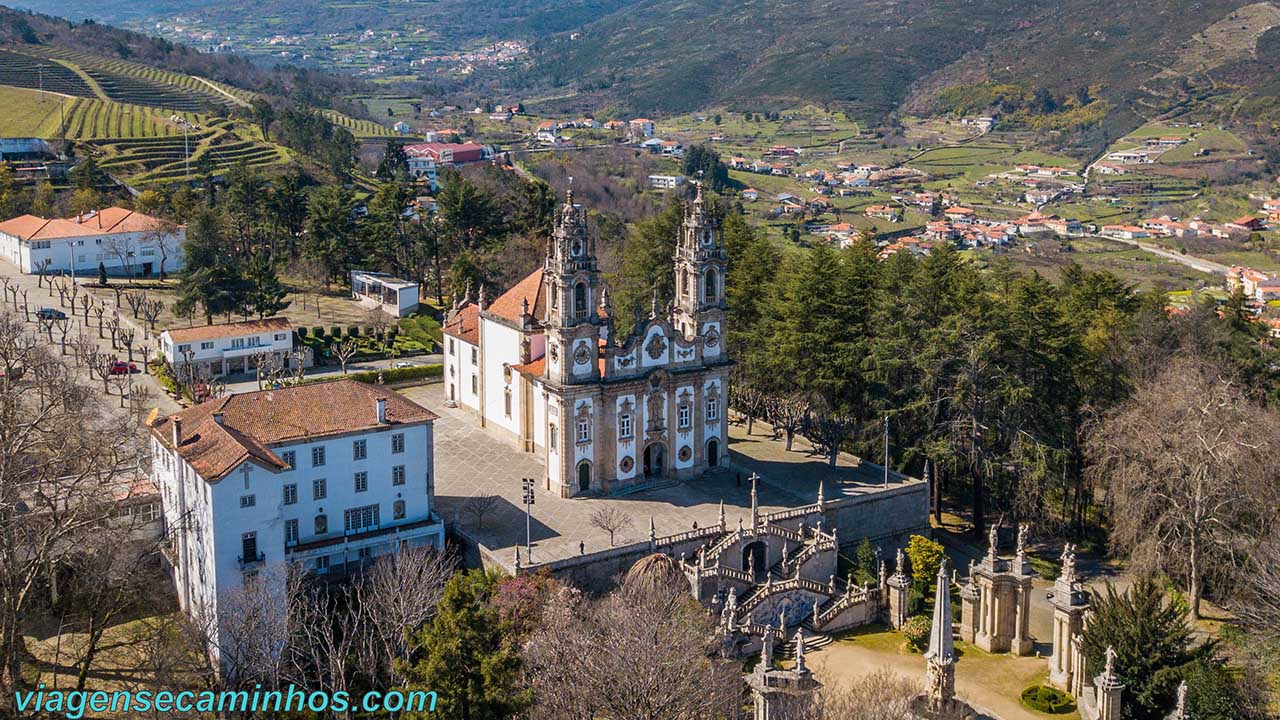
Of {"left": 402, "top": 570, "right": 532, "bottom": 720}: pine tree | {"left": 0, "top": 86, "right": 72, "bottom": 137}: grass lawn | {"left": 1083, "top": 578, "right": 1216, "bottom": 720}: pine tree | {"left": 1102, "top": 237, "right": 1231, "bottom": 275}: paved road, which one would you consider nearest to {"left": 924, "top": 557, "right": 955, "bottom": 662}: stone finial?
{"left": 1083, "top": 578, "right": 1216, "bottom": 720}: pine tree

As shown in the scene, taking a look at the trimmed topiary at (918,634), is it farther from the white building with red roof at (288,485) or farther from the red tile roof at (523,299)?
the red tile roof at (523,299)

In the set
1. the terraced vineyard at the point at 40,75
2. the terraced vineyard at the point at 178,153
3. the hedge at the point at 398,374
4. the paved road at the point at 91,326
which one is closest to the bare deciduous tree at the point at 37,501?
the paved road at the point at 91,326

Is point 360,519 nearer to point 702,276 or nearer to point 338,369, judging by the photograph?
point 702,276

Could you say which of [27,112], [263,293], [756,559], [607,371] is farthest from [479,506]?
[27,112]

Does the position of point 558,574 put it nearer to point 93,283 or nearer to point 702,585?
point 702,585

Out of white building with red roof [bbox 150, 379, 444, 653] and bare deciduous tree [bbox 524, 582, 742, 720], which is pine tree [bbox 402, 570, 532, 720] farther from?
white building with red roof [bbox 150, 379, 444, 653]
